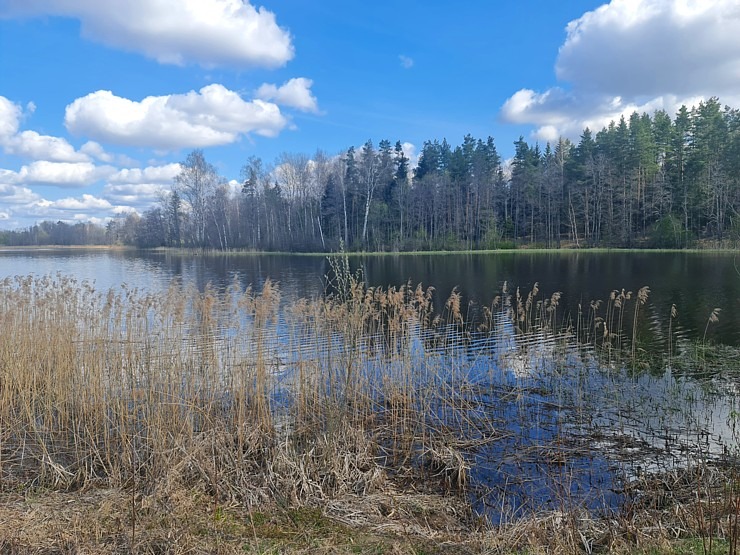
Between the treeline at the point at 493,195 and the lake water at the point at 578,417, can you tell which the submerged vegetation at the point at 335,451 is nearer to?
the lake water at the point at 578,417

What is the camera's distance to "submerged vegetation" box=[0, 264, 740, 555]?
438cm

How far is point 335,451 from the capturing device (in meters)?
6.14

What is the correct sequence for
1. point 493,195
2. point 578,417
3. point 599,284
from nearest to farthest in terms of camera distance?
point 578,417 < point 599,284 < point 493,195

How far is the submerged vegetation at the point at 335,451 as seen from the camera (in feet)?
14.4

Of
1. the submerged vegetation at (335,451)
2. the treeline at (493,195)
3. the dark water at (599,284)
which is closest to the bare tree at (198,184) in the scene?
the treeline at (493,195)

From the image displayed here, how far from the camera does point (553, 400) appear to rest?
9633 mm

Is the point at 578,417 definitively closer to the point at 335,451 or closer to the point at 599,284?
the point at 335,451

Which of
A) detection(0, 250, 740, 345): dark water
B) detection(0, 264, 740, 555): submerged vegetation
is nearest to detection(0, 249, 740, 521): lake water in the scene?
detection(0, 264, 740, 555): submerged vegetation

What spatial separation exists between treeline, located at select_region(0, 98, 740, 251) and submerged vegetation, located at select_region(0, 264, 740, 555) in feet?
178

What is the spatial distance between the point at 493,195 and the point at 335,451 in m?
66.6

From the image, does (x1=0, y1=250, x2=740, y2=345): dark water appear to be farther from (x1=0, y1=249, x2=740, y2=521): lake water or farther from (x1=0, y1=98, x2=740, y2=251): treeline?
(x1=0, y1=98, x2=740, y2=251): treeline

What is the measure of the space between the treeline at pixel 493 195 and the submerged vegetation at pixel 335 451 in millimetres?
54237

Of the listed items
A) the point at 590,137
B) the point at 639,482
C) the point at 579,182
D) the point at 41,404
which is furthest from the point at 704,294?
the point at 590,137

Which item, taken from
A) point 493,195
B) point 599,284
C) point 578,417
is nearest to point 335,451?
point 578,417
